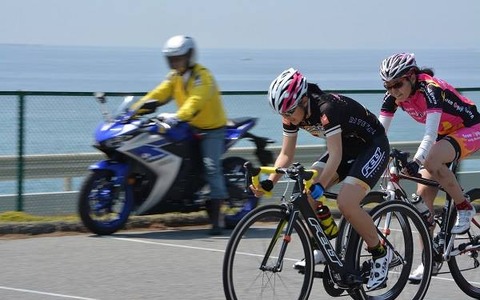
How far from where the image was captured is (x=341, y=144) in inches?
288

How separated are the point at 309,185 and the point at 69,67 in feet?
66.9

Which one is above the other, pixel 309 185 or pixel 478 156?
pixel 309 185

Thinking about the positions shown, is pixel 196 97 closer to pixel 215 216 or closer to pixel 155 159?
pixel 155 159

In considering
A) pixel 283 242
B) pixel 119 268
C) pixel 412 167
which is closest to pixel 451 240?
pixel 412 167

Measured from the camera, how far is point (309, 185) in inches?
285

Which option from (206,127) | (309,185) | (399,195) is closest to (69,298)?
(309,185)

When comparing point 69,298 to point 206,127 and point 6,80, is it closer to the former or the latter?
point 206,127

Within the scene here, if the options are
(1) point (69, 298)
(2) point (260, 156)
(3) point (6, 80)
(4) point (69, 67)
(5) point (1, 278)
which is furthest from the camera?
(4) point (69, 67)

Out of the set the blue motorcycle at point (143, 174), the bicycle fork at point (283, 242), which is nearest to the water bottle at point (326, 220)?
the bicycle fork at point (283, 242)

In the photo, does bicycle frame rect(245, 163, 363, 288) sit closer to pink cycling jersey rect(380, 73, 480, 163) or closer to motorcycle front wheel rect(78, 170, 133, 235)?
pink cycling jersey rect(380, 73, 480, 163)

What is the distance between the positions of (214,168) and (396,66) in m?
3.61

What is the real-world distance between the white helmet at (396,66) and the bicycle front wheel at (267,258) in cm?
154

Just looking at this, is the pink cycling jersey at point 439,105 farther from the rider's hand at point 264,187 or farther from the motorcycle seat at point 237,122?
the motorcycle seat at point 237,122

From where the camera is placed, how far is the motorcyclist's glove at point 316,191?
7137 millimetres
